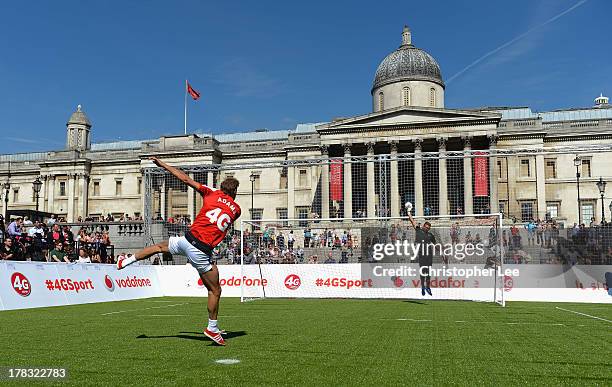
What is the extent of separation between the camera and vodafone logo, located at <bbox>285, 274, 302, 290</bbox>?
21062 millimetres

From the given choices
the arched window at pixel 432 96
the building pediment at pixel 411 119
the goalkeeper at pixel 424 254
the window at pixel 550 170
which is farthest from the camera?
the arched window at pixel 432 96

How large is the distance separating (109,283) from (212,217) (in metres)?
12.9

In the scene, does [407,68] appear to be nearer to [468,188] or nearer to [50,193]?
[468,188]

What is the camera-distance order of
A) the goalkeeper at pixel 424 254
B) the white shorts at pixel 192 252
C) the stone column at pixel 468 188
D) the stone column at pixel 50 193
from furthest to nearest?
the stone column at pixel 50 193, the stone column at pixel 468 188, the goalkeeper at pixel 424 254, the white shorts at pixel 192 252

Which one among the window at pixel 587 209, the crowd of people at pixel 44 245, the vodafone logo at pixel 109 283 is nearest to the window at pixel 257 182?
the window at pixel 587 209

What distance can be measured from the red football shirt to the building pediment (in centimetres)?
5050

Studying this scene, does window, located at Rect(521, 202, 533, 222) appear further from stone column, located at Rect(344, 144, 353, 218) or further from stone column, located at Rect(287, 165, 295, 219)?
stone column, located at Rect(287, 165, 295, 219)

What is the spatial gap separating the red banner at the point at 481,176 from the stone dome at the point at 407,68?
26.8 metres

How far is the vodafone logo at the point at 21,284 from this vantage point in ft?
49.8

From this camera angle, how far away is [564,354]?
265 inches

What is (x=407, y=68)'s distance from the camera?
211ft

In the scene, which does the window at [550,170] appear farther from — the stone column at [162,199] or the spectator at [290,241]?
the spectator at [290,241]

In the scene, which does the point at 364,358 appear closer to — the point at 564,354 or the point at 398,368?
the point at 398,368

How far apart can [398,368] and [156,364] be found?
2.45 meters
